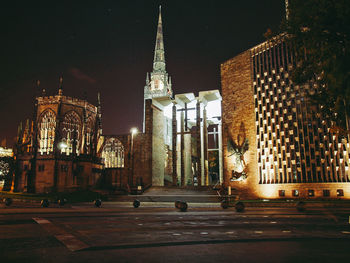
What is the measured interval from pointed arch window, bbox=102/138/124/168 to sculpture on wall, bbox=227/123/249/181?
62.4ft

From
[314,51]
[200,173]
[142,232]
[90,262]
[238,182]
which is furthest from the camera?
[200,173]

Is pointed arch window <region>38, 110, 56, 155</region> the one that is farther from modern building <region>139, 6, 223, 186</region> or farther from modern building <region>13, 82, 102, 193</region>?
modern building <region>139, 6, 223, 186</region>

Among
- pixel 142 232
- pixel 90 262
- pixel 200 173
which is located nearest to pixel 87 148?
pixel 200 173

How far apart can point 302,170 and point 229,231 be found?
22587 millimetres

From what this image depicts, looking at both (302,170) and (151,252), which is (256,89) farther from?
(151,252)

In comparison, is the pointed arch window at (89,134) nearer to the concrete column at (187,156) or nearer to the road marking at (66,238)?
the concrete column at (187,156)

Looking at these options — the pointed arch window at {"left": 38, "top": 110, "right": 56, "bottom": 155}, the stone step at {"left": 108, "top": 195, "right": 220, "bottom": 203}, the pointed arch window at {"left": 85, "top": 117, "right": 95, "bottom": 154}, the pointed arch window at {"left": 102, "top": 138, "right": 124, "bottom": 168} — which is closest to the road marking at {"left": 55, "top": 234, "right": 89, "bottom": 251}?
the stone step at {"left": 108, "top": 195, "right": 220, "bottom": 203}

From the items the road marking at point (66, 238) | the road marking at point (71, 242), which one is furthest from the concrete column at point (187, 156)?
the road marking at point (71, 242)

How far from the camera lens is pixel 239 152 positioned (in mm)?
33062

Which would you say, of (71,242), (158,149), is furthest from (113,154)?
(71,242)

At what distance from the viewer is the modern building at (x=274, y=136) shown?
87.5 ft

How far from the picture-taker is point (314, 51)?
1095 centimetres

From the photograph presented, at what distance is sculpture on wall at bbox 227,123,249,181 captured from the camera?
106 ft

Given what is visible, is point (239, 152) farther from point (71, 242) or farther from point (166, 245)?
point (71, 242)
